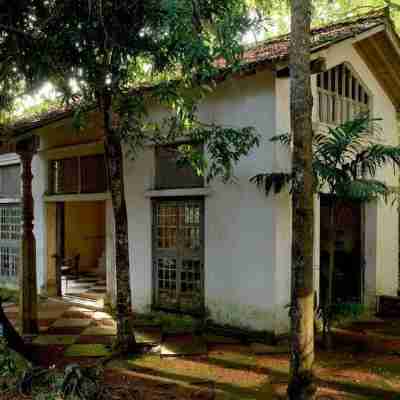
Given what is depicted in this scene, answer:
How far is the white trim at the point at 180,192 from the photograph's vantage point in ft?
26.3

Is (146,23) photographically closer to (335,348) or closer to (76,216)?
(335,348)

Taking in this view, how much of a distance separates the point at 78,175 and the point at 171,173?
272 cm

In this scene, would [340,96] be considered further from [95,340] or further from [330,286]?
[95,340]

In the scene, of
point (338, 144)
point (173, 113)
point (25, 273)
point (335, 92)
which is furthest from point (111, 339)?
point (335, 92)

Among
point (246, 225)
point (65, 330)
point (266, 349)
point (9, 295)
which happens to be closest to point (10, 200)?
point (9, 295)

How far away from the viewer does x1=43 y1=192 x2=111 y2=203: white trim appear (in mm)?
9656

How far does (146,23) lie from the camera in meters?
6.08

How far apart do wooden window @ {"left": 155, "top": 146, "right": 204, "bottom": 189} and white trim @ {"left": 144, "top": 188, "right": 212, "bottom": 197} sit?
161mm

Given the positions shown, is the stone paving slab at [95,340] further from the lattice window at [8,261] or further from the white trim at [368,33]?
the white trim at [368,33]

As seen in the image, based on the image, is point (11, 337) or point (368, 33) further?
point (368, 33)

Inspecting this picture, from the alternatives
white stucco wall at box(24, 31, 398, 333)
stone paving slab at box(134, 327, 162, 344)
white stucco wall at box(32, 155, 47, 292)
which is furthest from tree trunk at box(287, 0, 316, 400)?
white stucco wall at box(32, 155, 47, 292)

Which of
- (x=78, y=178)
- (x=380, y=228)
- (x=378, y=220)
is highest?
(x=78, y=178)

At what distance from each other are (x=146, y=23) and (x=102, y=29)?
583mm

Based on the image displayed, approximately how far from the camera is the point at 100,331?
8.01 meters
